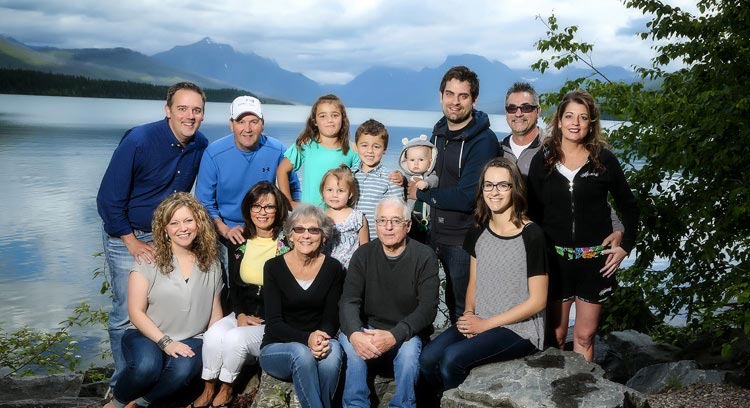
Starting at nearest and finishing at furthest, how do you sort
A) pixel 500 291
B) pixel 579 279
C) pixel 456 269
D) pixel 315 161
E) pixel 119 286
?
Result: pixel 500 291
pixel 579 279
pixel 456 269
pixel 119 286
pixel 315 161

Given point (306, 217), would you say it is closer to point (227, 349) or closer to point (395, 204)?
point (395, 204)

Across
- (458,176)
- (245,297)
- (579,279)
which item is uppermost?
(458,176)

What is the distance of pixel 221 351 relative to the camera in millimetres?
4602

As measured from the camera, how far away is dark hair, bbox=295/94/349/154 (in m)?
5.30

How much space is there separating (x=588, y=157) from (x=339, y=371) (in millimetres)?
2285

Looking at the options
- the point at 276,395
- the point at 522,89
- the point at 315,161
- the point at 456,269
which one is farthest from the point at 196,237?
the point at 522,89

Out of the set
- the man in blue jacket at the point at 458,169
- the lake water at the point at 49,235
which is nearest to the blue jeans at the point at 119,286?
the man in blue jacket at the point at 458,169

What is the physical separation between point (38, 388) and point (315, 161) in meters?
5.12

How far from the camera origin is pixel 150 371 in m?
4.49

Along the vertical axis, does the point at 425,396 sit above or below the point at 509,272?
below

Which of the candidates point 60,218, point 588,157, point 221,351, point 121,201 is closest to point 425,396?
point 221,351

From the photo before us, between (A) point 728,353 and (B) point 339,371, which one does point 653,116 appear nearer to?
(A) point 728,353

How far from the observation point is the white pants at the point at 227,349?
4.59 meters

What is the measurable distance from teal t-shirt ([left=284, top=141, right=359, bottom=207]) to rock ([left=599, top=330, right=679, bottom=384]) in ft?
15.1
